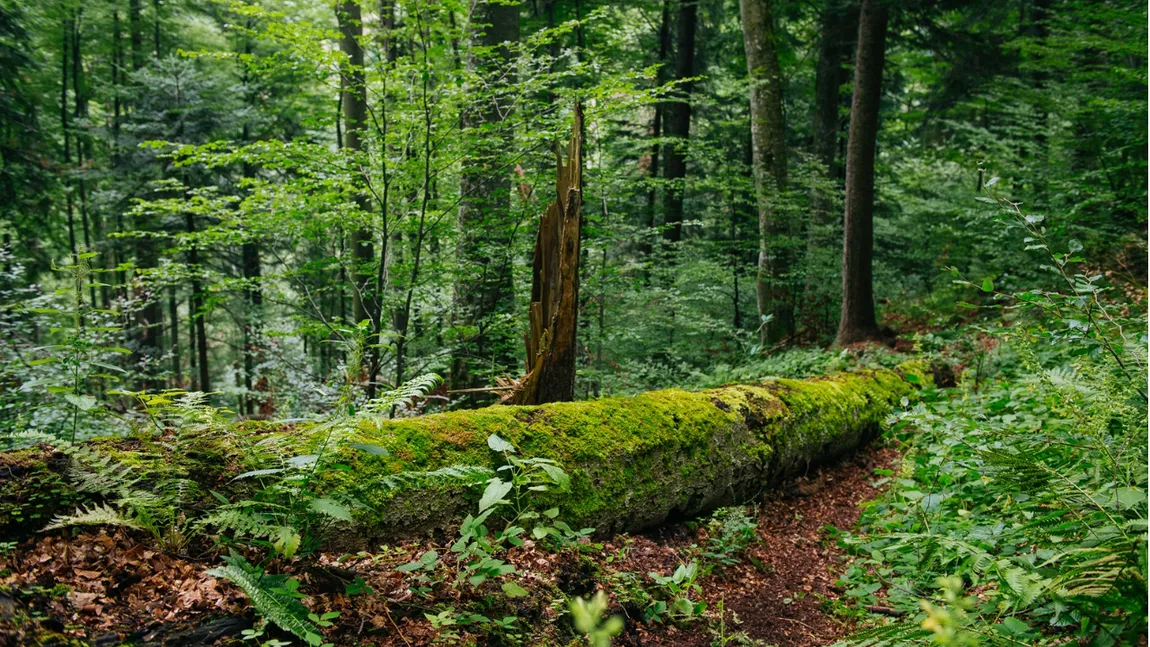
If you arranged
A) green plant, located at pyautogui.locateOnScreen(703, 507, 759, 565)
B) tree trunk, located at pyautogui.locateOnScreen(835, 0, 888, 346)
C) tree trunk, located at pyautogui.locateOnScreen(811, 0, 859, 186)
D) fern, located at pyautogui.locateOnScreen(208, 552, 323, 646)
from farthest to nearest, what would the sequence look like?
tree trunk, located at pyautogui.locateOnScreen(811, 0, 859, 186) < tree trunk, located at pyautogui.locateOnScreen(835, 0, 888, 346) < green plant, located at pyautogui.locateOnScreen(703, 507, 759, 565) < fern, located at pyautogui.locateOnScreen(208, 552, 323, 646)

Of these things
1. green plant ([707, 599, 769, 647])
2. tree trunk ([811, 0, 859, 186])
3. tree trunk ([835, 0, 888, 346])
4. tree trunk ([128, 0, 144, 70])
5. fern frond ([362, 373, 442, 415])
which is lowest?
green plant ([707, 599, 769, 647])

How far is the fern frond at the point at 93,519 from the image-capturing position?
85.3 inches

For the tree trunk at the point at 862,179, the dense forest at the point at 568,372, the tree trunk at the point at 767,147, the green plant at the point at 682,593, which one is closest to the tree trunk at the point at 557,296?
the dense forest at the point at 568,372

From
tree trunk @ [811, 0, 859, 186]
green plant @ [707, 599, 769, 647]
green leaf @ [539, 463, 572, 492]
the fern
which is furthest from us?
tree trunk @ [811, 0, 859, 186]

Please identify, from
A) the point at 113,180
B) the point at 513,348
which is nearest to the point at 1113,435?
the point at 513,348

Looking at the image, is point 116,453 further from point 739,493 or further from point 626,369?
point 626,369

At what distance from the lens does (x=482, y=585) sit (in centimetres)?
277

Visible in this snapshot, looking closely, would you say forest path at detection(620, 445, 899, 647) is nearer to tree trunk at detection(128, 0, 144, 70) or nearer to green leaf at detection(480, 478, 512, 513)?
green leaf at detection(480, 478, 512, 513)

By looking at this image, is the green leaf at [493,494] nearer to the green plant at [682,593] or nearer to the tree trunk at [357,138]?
the green plant at [682,593]

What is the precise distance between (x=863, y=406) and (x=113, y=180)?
17.1m

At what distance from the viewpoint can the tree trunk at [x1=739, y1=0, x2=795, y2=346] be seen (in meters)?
10.5

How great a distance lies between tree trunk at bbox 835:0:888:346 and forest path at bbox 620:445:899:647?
16.4 feet

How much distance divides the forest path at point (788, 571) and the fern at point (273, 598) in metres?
1.54

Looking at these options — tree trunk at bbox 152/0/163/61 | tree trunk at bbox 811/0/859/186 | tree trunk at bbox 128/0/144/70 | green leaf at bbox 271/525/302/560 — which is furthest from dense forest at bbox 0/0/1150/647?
tree trunk at bbox 152/0/163/61
